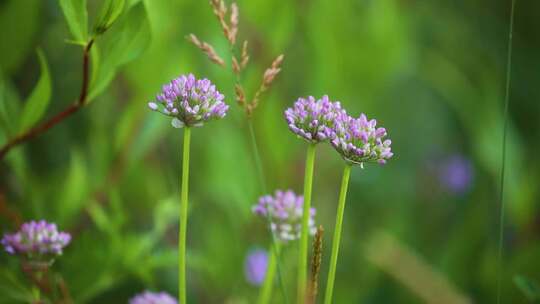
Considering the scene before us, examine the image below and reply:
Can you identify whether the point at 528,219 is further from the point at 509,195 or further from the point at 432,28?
the point at 432,28

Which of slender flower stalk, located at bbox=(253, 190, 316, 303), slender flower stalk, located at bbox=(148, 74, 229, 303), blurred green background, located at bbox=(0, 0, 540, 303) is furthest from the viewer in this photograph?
blurred green background, located at bbox=(0, 0, 540, 303)

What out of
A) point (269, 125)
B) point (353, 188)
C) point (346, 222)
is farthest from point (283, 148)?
point (353, 188)

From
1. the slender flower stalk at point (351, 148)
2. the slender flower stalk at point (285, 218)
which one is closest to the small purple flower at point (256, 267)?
the slender flower stalk at point (285, 218)

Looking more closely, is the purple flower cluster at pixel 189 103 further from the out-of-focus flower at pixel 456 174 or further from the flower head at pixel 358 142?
the out-of-focus flower at pixel 456 174

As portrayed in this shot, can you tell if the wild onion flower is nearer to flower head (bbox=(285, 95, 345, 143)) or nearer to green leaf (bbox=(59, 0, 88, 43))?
flower head (bbox=(285, 95, 345, 143))

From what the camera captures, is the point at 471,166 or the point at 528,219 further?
the point at 471,166

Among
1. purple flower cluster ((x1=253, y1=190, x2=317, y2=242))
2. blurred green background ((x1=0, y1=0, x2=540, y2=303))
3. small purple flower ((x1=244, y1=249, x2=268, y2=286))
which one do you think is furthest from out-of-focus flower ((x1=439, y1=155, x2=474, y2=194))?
purple flower cluster ((x1=253, y1=190, x2=317, y2=242))

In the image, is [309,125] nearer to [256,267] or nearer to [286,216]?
[286,216]
